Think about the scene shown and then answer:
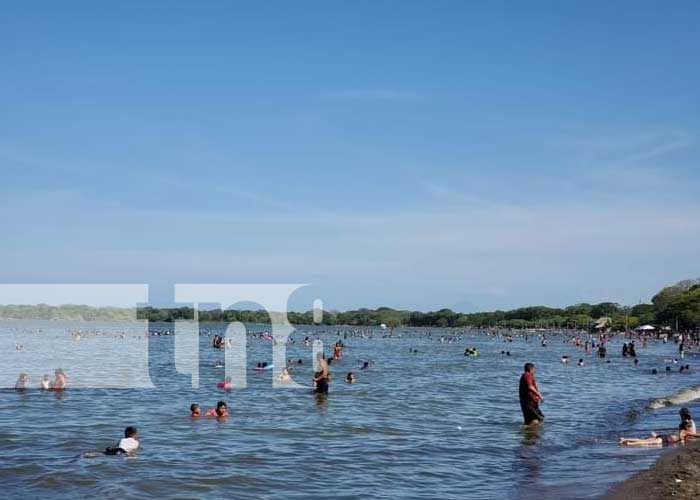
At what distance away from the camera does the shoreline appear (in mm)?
11930

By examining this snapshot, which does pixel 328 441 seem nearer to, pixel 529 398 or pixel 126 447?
pixel 126 447

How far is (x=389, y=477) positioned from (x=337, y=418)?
8.72m

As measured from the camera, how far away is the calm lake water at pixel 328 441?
13.6 meters

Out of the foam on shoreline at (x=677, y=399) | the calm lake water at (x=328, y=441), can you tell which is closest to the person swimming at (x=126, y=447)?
the calm lake water at (x=328, y=441)

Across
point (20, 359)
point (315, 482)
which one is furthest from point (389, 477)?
point (20, 359)

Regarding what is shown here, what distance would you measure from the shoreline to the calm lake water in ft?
1.48

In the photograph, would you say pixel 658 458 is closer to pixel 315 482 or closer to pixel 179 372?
pixel 315 482

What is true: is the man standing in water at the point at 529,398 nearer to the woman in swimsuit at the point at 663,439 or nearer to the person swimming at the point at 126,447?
the woman in swimsuit at the point at 663,439

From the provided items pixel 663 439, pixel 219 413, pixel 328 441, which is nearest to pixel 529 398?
pixel 663 439

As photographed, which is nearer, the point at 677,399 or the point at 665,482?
the point at 665,482

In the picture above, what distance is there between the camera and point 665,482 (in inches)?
505

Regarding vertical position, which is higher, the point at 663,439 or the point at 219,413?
the point at 219,413

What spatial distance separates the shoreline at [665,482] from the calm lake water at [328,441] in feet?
1.48

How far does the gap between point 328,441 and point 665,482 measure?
8522mm
